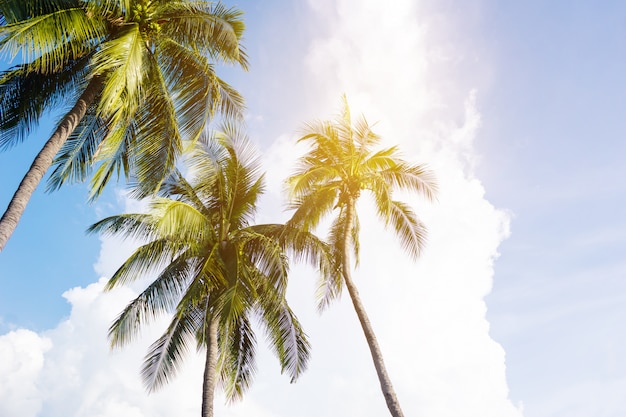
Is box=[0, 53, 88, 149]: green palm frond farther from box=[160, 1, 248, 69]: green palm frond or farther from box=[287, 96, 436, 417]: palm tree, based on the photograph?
box=[287, 96, 436, 417]: palm tree

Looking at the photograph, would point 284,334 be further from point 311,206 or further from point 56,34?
point 56,34

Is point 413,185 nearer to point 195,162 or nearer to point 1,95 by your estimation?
point 195,162

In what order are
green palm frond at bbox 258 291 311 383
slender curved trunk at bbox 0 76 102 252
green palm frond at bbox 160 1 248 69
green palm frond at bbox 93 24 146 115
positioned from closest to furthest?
slender curved trunk at bbox 0 76 102 252, green palm frond at bbox 93 24 146 115, green palm frond at bbox 160 1 248 69, green palm frond at bbox 258 291 311 383

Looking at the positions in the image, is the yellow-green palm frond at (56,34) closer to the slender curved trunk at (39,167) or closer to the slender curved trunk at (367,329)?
the slender curved trunk at (39,167)

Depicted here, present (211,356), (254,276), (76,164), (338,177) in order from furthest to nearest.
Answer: (338,177) → (254,276) → (211,356) → (76,164)

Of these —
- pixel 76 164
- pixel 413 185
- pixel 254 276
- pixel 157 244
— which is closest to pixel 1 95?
pixel 76 164

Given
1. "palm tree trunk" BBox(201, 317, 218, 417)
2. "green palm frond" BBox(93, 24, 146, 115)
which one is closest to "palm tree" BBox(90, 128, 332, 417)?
"palm tree trunk" BBox(201, 317, 218, 417)

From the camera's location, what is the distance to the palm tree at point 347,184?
15.2 m

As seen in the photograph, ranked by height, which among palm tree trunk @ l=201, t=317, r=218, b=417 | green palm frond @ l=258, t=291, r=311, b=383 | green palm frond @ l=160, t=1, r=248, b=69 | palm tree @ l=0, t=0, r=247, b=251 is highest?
green palm frond @ l=160, t=1, r=248, b=69

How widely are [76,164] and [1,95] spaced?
213 cm

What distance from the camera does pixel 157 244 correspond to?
45.4 feet

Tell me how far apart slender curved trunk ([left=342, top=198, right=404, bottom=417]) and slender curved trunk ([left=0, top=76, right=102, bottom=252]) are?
8.00m

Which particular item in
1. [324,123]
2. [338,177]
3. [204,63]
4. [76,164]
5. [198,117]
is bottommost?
[76,164]

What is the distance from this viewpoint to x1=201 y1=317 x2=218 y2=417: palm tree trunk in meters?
12.7
